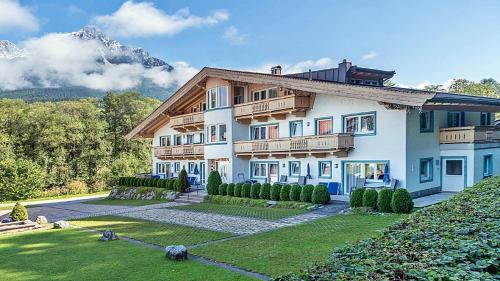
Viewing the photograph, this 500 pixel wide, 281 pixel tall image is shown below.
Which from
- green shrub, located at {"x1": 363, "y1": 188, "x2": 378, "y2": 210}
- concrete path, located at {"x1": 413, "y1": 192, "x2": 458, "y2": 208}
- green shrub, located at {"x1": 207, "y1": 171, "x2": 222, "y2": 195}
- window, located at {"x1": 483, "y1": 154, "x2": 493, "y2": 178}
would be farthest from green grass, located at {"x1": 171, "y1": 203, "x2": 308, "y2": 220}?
window, located at {"x1": 483, "y1": 154, "x2": 493, "y2": 178}

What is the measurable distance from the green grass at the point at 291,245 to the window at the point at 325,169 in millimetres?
6660

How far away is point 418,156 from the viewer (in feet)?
63.2

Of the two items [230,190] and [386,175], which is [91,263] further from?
[230,190]

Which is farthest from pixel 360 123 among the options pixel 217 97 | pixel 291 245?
pixel 217 97

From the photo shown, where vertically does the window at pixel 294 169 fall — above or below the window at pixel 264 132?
below

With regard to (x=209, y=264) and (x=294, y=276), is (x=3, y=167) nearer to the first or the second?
(x=209, y=264)

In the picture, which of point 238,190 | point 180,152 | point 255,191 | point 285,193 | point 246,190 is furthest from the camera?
point 180,152

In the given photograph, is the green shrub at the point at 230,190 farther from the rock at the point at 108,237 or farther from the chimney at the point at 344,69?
the rock at the point at 108,237

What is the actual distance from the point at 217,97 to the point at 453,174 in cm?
1608

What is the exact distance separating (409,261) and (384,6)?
17566mm

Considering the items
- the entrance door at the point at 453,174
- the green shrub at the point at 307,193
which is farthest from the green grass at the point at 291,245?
the entrance door at the point at 453,174

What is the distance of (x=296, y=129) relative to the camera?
2392 cm

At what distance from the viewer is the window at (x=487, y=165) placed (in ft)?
69.4

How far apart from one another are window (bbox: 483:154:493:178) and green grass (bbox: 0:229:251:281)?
60.1ft
